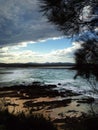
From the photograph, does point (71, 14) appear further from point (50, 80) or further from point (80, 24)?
point (50, 80)

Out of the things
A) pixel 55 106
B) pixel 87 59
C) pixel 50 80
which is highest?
pixel 87 59

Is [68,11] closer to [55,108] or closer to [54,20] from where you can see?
[54,20]

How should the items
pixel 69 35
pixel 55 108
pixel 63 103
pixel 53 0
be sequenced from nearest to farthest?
pixel 53 0, pixel 69 35, pixel 55 108, pixel 63 103

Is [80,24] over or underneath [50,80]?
over

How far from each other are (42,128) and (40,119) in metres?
0.61

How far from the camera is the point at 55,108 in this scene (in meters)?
20.7

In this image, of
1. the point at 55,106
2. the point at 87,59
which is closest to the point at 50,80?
the point at 55,106

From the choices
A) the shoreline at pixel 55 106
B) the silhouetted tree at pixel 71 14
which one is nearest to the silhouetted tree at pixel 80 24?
the silhouetted tree at pixel 71 14

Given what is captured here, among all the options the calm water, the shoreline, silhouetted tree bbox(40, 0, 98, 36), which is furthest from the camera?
the calm water

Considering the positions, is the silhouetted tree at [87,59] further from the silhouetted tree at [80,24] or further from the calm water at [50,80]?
the calm water at [50,80]

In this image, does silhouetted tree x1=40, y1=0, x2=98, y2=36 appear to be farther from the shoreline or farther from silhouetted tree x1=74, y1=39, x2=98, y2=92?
the shoreline

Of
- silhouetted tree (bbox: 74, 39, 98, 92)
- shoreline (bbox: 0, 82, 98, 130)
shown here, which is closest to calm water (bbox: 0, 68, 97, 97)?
silhouetted tree (bbox: 74, 39, 98, 92)

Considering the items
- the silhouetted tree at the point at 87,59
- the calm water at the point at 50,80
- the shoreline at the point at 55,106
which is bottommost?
the calm water at the point at 50,80

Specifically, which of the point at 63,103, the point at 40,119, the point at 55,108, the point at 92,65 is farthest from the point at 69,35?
the point at 63,103
